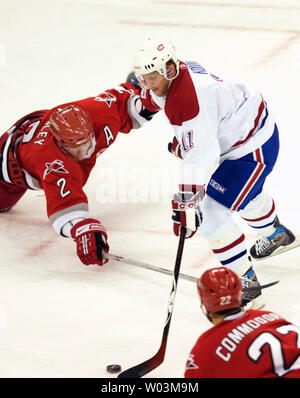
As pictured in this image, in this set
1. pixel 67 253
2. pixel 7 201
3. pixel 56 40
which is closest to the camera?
pixel 67 253

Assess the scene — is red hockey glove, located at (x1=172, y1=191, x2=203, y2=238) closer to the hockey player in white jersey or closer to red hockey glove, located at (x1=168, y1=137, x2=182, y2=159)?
the hockey player in white jersey

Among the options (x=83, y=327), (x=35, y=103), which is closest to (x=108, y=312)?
(x=83, y=327)

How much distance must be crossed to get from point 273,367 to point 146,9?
520 centimetres

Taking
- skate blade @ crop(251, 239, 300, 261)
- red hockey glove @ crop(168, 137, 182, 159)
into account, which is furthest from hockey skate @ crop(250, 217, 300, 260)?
red hockey glove @ crop(168, 137, 182, 159)

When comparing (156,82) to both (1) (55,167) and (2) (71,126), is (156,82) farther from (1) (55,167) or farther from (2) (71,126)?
(1) (55,167)

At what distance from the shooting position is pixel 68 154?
4.22 metres

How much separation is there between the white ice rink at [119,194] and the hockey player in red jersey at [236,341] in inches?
28.8

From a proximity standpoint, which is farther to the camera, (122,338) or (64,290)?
(64,290)

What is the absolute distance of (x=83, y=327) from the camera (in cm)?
363

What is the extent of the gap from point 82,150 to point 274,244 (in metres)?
1.01

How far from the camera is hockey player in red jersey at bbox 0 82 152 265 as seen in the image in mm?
4035
